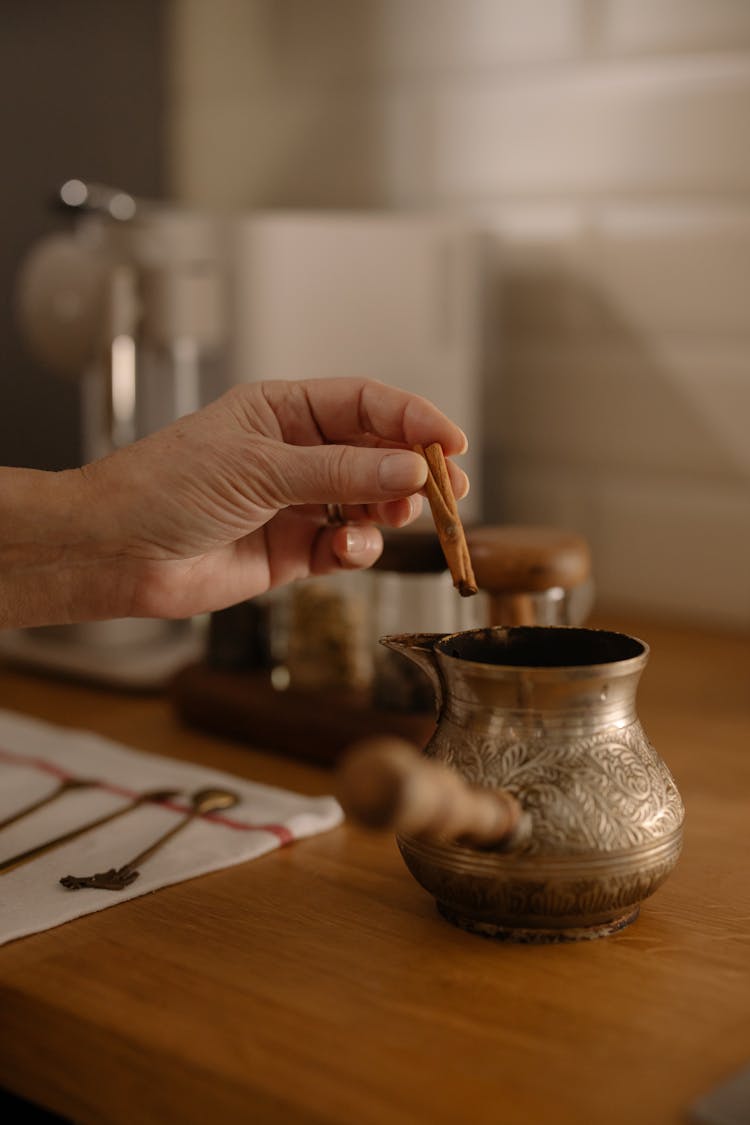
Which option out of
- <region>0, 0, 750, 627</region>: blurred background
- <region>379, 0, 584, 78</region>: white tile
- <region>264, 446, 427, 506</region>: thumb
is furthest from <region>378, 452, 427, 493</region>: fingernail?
<region>379, 0, 584, 78</region>: white tile

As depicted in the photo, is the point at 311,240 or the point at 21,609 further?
the point at 311,240

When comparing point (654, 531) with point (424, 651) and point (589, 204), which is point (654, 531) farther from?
point (424, 651)

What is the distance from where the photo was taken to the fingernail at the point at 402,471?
786 millimetres

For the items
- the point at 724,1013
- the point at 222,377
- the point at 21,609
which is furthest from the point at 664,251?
the point at 724,1013

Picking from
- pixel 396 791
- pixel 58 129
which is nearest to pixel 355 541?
pixel 396 791

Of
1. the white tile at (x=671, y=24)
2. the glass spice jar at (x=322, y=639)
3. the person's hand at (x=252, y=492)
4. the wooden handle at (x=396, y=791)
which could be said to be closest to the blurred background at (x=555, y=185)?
the white tile at (x=671, y=24)

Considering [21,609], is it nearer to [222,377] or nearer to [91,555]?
[91,555]

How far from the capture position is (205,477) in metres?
0.82

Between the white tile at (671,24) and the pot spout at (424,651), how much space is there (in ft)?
3.26

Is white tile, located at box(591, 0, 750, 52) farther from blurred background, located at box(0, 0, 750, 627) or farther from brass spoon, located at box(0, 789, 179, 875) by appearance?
brass spoon, located at box(0, 789, 179, 875)

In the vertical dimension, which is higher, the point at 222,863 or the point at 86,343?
the point at 86,343

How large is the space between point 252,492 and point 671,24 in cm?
96

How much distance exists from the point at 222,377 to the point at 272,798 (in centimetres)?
88

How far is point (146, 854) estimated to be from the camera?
847 millimetres
